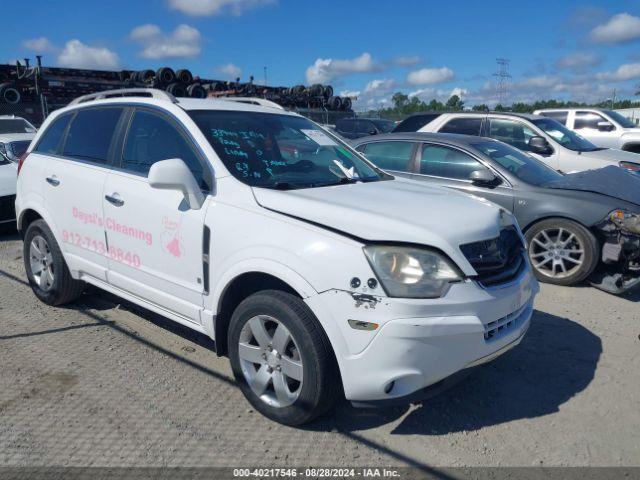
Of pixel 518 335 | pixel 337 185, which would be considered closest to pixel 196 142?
pixel 337 185

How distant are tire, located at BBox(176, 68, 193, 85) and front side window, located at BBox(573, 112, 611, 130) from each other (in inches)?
556

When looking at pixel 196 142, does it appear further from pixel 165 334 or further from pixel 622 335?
pixel 622 335

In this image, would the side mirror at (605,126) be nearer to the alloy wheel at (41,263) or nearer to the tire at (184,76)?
the alloy wheel at (41,263)

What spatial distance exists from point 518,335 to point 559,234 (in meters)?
2.82

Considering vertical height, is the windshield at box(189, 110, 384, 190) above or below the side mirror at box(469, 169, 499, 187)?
above

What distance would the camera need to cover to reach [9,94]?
16859mm

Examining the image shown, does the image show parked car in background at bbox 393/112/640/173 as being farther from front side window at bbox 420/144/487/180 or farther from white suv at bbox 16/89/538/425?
white suv at bbox 16/89/538/425

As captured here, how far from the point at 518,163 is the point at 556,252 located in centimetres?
127

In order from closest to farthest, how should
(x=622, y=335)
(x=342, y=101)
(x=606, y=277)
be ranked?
1. (x=622, y=335)
2. (x=606, y=277)
3. (x=342, y=101)

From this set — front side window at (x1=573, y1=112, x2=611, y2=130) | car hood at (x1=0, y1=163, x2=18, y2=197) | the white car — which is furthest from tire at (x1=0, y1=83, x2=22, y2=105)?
front side window at (x1=573, y1=112, x2=611, y2=130)

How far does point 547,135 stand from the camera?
27.7ft

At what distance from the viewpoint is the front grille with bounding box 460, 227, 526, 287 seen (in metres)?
2.80

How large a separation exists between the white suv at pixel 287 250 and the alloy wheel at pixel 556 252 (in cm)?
240

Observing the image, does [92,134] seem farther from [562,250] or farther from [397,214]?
[562,250]
